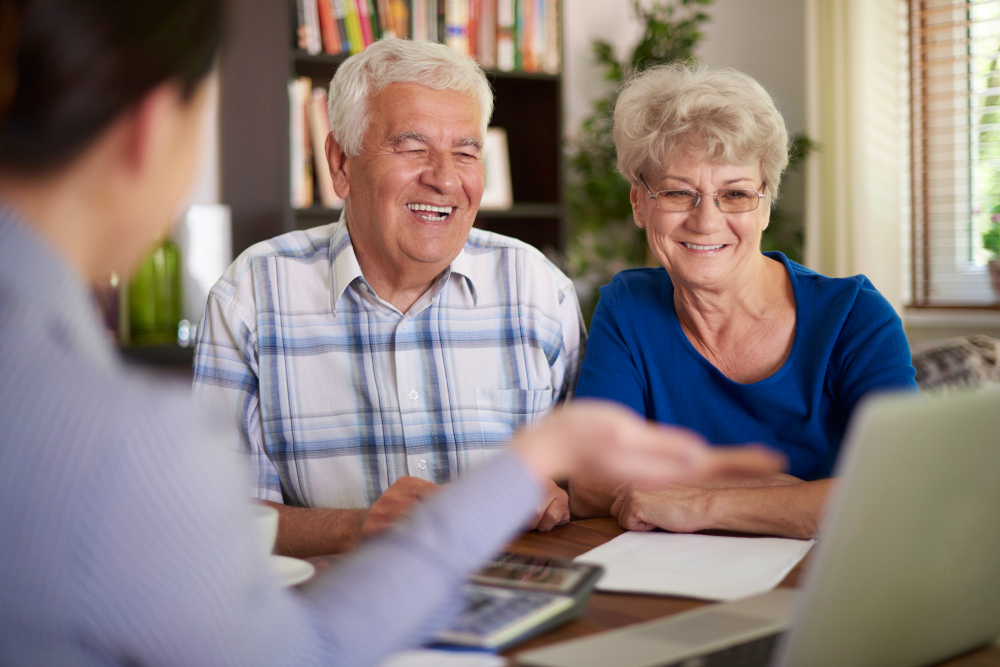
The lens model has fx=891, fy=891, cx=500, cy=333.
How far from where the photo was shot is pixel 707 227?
1556 mm

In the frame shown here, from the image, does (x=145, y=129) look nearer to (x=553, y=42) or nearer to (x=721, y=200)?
(x=721, y=200)

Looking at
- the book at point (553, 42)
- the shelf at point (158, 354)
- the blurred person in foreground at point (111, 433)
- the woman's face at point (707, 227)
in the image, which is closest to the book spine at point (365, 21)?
the book at point (553, 42)

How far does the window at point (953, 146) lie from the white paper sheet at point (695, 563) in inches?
97.3

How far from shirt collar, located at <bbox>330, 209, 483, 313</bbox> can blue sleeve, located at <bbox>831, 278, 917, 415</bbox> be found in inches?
26.5

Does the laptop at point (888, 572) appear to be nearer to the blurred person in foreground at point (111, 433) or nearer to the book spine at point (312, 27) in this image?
the blurred person in foreground at point (111, 433)

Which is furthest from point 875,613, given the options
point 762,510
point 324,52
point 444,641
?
point 324,52

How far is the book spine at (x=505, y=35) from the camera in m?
3.10

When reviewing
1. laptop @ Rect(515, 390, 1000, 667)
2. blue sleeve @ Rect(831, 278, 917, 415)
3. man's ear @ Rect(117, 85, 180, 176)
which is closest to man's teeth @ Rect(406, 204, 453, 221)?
blue sleeve @ Rect(831, 278, 917, 415)

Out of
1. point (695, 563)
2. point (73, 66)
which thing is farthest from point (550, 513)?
point (73, 66)

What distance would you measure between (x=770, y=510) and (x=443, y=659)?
625mm

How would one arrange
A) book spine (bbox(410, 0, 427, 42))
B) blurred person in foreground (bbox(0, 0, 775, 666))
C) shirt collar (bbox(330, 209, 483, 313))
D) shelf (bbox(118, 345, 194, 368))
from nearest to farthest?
blurred person in foreground (bbox(0, 0, 775, 666)) → shirt collar (bbox(330, 209, 483, 313)) → shelf (bbox(118, 345, 194, 368)) → book spine (bbox(410, 0, 427, 42))

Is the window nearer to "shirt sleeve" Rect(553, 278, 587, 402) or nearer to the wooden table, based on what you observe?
"shirt sleeve" Rect(553, 278, 587, 402)

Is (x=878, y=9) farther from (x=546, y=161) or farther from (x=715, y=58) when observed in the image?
(x=546, y=161)

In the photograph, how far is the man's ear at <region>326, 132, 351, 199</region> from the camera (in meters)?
1.79
